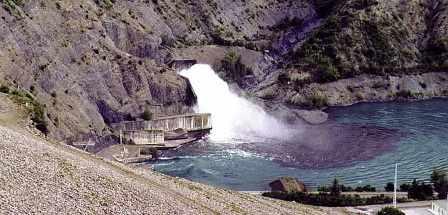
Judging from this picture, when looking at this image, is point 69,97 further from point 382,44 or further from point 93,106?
point 382,44

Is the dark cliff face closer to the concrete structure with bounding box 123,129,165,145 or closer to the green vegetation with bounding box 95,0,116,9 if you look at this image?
the green vegetation with bounding box 95,0,116,9

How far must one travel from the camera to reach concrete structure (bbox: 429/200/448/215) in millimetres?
68444

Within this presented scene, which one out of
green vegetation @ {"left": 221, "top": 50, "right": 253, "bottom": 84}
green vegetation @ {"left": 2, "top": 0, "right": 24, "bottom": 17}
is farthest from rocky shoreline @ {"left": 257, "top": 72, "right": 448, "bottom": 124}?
green vegetation @ {"left": 2, "top": 0, "right": 24, "bottom": 17}

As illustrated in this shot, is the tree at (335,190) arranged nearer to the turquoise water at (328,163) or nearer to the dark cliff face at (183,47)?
the turquoise water at (328,163)

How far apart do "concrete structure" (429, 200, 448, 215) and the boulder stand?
1551 cm

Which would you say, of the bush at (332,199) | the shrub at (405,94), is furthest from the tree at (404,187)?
the shrub at (405,94)

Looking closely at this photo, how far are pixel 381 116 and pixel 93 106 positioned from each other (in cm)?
4969

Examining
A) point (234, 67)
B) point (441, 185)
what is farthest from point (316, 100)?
point (441, 185)

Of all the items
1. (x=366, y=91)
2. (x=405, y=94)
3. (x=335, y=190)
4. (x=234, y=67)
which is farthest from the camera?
(x=366, y=91)

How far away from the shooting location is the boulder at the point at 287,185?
82750mm

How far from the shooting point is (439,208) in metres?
69.5

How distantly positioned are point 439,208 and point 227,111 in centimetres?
5770

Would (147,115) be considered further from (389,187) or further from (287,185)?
(389,187)

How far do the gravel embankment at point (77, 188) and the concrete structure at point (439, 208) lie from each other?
81.3 feet
